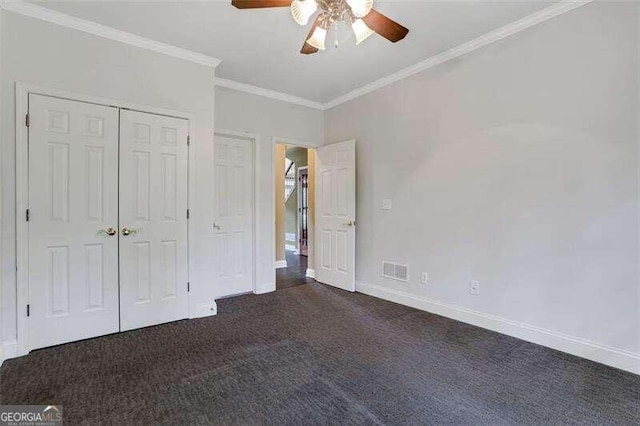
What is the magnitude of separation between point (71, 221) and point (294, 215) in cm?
608

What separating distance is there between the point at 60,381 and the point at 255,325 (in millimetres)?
1512

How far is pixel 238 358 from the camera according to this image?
2459mm

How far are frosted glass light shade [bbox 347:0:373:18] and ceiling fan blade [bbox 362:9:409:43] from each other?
149mm

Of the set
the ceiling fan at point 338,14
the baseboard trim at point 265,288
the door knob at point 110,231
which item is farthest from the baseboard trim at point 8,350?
the ceiling fan at point 338,14

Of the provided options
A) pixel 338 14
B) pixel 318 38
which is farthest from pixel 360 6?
pixel 318 38

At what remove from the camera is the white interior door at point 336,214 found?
4344mm

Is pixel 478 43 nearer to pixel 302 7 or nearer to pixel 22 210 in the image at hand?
pixel 302 7

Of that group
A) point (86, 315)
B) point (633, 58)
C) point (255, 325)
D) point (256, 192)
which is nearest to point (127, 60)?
point (256, 192)

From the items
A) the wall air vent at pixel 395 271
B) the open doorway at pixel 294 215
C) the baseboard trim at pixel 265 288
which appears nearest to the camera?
the wall air vent at pixel 395 271

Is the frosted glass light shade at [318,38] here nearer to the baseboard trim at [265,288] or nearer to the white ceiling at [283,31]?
the white ceiling at [283,31]

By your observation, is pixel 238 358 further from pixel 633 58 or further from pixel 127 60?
pixel 633 58

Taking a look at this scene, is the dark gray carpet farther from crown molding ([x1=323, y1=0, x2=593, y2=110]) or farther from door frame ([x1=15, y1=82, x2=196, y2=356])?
crown molding ([x1=323, y1=0, x2=593, y2=110])

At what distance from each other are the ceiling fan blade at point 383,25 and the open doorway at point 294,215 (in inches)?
117

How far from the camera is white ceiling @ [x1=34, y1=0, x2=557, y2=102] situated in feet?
8.37
